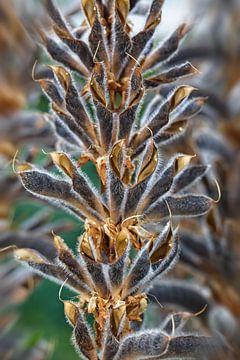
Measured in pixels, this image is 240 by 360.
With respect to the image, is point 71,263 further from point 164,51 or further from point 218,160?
point 218,160

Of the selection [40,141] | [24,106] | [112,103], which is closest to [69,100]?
[112,103]

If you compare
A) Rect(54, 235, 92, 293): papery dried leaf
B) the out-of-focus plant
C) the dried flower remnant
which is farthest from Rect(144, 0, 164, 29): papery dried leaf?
the out-of-focus plant

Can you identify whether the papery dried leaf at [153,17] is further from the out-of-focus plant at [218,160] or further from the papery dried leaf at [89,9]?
the out-of-focus plant at [218,160]

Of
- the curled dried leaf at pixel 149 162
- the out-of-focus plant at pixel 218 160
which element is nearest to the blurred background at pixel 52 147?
the out-of-focus plant at pixel 218 160

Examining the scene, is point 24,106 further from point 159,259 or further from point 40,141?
point 159,259

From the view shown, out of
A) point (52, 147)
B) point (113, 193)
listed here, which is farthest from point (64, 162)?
point (52, 147)

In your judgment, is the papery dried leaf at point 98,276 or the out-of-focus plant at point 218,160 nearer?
the papery dried leaf at point 98,276
